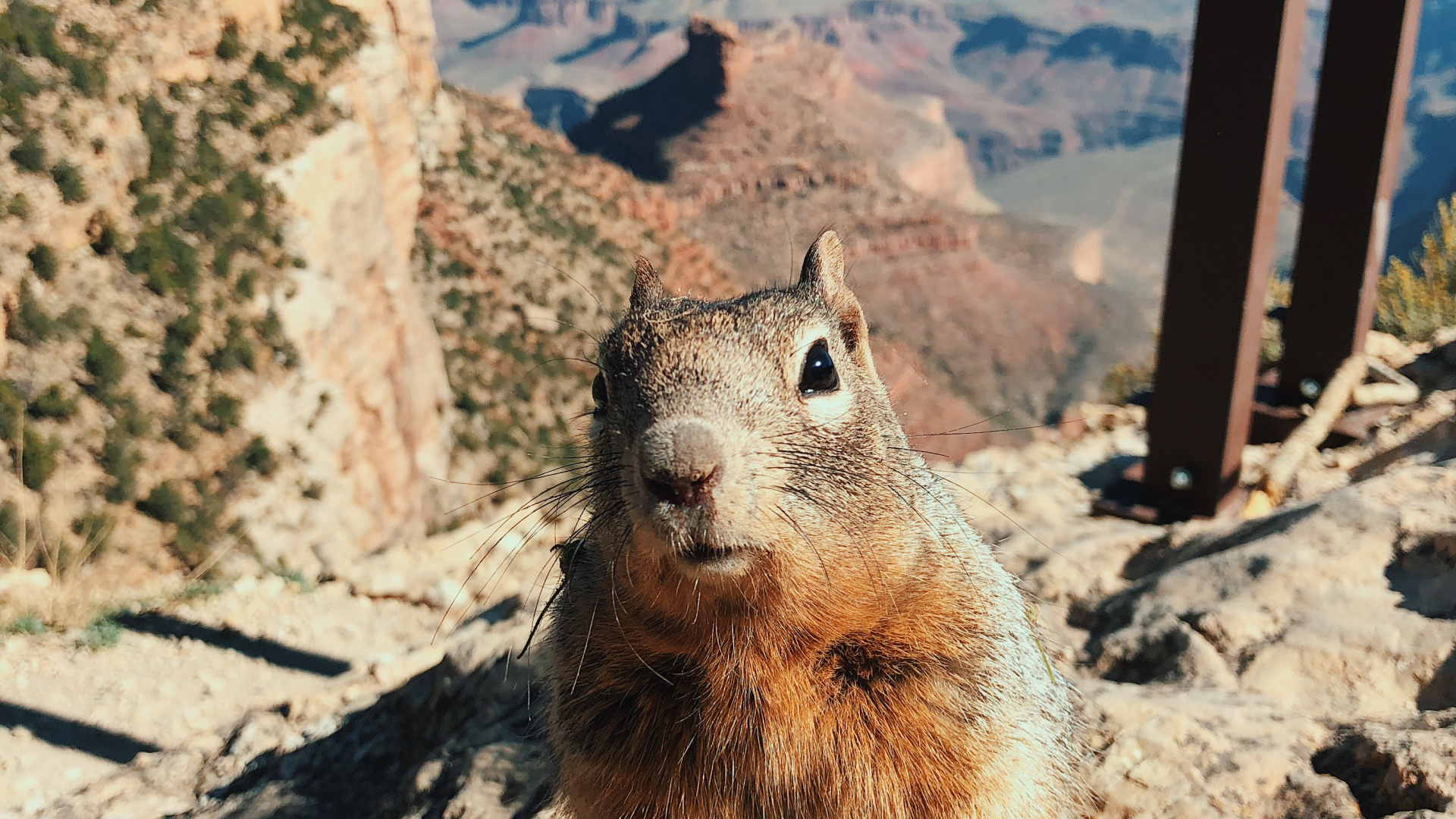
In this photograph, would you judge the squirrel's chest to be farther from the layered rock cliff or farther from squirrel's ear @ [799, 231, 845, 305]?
the layered rock cliff

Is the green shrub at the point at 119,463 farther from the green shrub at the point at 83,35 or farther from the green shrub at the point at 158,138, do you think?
the green shrub at the point at 83,35

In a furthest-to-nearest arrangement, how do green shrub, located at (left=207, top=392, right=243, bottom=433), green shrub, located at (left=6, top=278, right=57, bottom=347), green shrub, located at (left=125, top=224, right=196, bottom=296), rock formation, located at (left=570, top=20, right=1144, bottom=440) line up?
rock formation, located at (left=570, top=20, right=1144, bottom=440), green shrub, located at (left=207, top=392, right=243, bottom=433), green shrub, located at (left=125, top=224, right=196, bottom=296), green shrub, located at (left=6, top=278, right=57, bottom=347)

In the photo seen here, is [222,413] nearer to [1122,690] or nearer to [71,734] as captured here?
[71,734]

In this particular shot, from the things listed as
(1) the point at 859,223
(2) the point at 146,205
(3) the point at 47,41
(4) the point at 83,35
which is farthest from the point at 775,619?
(1) the point at 859,223

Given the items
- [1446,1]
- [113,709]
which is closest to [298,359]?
[113,709]

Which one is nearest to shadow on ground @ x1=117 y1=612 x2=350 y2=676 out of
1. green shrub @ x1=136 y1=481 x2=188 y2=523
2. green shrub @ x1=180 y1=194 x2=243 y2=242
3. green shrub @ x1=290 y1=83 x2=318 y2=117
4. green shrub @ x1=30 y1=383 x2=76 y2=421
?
green shrub @ x1=136 y1=481 x2=188 y2=523

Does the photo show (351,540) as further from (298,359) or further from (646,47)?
(646,47)
